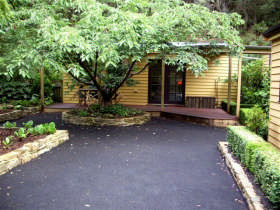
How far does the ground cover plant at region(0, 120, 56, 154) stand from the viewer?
4.33m

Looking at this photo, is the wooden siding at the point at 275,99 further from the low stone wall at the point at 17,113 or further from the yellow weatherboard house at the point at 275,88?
the low stone wall at the point at 17,113

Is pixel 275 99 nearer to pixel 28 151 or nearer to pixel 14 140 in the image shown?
pixel 28 151

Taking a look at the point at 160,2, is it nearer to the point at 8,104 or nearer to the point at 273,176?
the point at 273,176

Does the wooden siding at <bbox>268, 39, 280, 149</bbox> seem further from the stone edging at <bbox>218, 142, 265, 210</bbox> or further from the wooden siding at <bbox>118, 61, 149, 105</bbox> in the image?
the wooden siding at <bbox>118, 61, 149, 105</bbox>

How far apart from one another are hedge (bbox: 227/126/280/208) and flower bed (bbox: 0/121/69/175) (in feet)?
11.9

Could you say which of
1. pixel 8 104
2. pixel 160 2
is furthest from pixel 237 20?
pixel 8 104

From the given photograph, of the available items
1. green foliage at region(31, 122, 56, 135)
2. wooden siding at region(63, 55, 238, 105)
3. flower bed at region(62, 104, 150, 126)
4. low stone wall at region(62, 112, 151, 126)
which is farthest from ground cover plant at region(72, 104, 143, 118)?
green foliage at region(31, 122, 56, 135)

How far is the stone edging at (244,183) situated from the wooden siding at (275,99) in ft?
2.48

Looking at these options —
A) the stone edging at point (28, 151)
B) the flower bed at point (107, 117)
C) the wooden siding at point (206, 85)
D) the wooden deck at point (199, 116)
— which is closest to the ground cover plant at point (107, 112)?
the flower bed at point (107, 117)

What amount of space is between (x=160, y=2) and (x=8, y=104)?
733 cm

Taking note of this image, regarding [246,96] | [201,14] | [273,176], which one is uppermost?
[201,14]

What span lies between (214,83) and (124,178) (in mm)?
8358

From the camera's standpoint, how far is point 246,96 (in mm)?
9172

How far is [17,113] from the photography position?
8.85 meters
